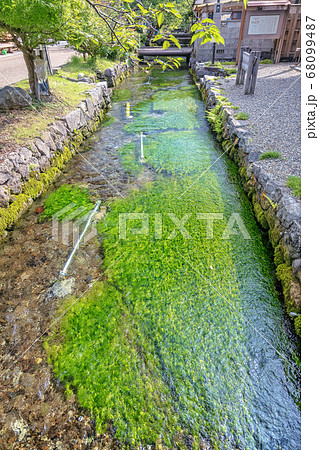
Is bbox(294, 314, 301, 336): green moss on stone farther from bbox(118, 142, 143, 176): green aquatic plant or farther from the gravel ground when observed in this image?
bbox(118, 142, 143, 176): green aquatic plant

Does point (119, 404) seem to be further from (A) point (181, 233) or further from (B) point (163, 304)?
(A) point (181, 233)

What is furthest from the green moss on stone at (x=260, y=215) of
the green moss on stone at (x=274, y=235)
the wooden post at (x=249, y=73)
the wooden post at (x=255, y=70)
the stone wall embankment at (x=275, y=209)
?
the wooden post at (x=249, y=73)

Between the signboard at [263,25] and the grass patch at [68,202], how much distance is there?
10.1 metres

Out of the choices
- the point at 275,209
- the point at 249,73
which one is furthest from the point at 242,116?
the point at 275,209

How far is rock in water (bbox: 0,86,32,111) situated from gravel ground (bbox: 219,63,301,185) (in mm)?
5322

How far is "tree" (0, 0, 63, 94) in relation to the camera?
204 inches

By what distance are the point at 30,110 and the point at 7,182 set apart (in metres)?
2.96

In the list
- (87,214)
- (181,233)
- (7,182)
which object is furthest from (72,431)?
(7,182)

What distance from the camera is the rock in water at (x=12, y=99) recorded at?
6.29 metres

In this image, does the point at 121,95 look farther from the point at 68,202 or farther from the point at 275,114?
the point at 68,202

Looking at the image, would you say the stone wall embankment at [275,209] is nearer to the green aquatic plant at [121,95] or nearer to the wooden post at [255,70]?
the wooden post at [255,70]

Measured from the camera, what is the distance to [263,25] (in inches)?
426

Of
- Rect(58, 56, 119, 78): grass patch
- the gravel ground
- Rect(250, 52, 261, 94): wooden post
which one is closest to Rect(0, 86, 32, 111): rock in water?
Rect(58, 56, 119, 78): grass patch
